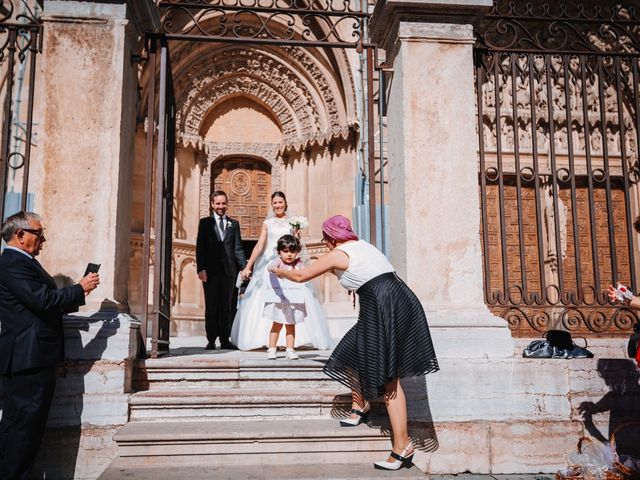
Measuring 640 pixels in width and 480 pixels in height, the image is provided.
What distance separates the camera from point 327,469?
13.0 feet

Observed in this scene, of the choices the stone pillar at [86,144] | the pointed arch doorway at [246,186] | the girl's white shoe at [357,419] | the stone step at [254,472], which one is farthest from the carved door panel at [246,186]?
the stone step at [254,472]

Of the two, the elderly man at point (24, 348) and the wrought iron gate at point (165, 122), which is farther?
the wrought iron gate at point (165, 122)

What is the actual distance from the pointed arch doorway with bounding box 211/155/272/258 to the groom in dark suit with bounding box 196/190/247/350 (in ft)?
19.2

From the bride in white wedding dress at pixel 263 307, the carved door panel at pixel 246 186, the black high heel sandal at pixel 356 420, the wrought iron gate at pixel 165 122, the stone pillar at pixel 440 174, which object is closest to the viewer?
the black high heel sandal at pixel 356 420

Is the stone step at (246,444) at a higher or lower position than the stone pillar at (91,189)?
lower

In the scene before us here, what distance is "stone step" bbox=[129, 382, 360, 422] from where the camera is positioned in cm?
459

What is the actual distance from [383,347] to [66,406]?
2.38m

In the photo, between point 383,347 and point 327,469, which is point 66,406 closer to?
point 327,469

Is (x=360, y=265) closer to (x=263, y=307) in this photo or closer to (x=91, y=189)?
(x=91, y=189)

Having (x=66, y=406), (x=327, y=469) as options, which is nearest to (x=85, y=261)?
(x=66, y=406)

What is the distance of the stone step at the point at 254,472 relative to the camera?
3697 mm

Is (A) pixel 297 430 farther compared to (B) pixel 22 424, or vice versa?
(A) pixel 297 430

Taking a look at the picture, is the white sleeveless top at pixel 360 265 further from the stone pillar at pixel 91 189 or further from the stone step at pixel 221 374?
the stone pillar at pixel 91 189

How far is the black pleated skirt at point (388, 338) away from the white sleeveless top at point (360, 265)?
4 cm
